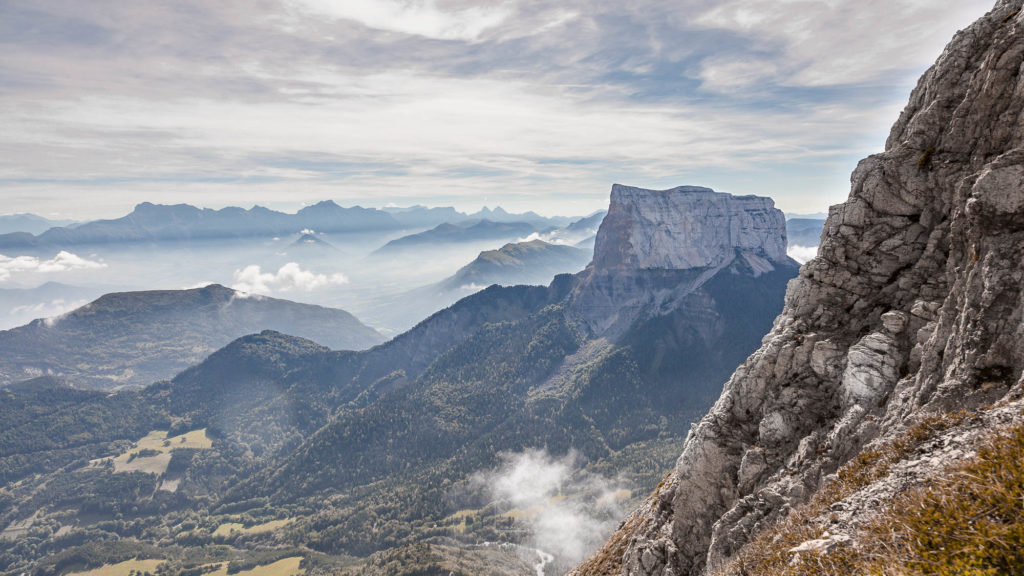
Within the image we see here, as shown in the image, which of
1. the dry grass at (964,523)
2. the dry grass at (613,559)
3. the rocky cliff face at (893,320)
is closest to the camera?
the dry grass at (964,523)

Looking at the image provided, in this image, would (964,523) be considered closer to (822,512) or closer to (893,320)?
(822,512)

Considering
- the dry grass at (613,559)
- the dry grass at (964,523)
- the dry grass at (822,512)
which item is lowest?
the dry grass at (613,559)

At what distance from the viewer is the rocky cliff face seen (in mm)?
17484

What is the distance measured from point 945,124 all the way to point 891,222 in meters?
5.71

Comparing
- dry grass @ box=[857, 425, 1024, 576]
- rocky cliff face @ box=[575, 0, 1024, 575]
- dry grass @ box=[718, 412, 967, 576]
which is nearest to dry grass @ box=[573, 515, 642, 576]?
rocky cliff face @ box=[575, 0, 1024, 575]

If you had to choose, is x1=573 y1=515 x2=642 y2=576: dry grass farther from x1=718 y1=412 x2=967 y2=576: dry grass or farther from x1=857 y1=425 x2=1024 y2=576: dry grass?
x1=857 y1=425 x2=1024 y2=576: dry grass

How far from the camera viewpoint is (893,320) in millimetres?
23438

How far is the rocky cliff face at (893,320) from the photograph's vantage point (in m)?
17.5

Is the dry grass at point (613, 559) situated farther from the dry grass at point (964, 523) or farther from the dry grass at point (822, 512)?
the dry grass at point (964, 523)

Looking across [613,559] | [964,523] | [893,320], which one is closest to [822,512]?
[964,523]

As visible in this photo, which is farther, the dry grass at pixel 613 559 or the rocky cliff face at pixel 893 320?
the dry grass at pixel 613 559

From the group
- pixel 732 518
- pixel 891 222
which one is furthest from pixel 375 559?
pixel 891 222

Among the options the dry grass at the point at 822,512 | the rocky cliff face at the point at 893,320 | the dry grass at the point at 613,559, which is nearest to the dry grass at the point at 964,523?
the dry grass at the point at 822,512

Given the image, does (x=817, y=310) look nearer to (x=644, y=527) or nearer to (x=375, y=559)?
(x=644, y=527)
